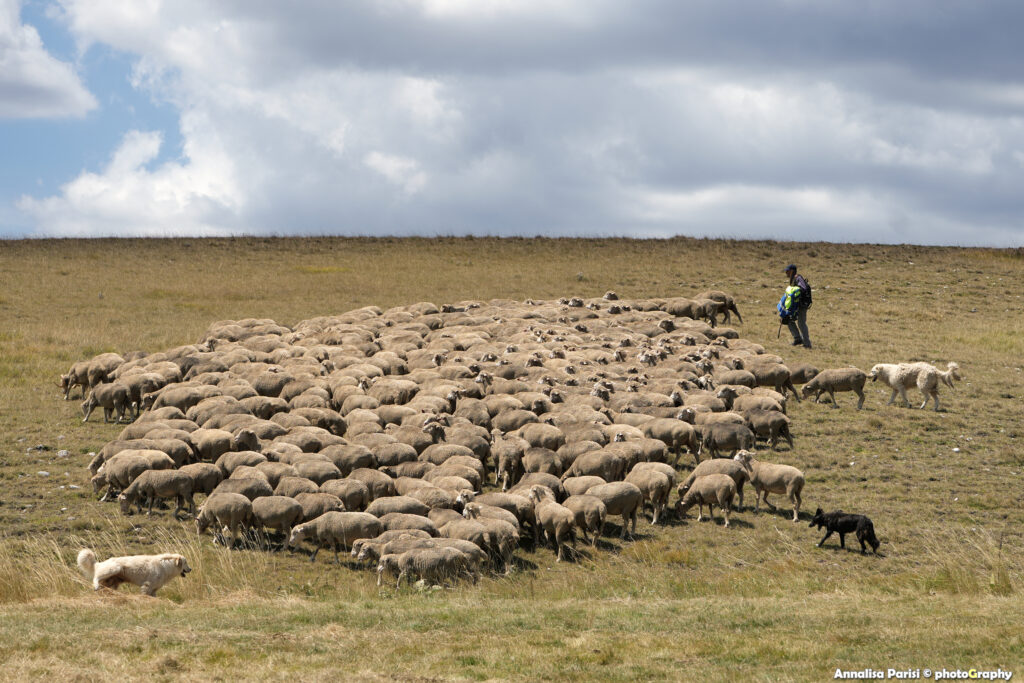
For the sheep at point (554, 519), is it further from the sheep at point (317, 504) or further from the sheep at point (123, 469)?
the sheep at point (123, 469)

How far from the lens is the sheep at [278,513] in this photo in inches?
585

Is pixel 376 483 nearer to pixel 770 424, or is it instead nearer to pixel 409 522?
pixel 409 522

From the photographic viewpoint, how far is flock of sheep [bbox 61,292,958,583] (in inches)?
589

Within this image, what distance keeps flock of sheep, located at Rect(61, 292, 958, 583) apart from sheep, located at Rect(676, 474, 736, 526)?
0.04 metres

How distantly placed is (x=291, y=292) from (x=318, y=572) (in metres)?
33.4

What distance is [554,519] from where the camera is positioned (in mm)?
14945

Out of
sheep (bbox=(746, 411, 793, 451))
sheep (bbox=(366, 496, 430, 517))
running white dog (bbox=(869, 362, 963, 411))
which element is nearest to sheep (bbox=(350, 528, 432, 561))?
sheep (bbox=(366, 496, 430, 517))

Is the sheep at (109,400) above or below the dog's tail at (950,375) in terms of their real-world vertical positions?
below

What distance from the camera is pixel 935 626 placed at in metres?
10.3

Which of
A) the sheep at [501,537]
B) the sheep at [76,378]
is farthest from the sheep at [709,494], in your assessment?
the sheep at [76,378]

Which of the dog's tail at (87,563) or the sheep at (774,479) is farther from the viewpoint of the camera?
the sheep at (774,479)

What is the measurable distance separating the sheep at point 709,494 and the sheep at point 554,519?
2.30 meters

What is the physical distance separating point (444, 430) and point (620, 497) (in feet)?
14.9

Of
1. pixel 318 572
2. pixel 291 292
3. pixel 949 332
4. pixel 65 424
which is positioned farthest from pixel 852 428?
pixel 291 292
